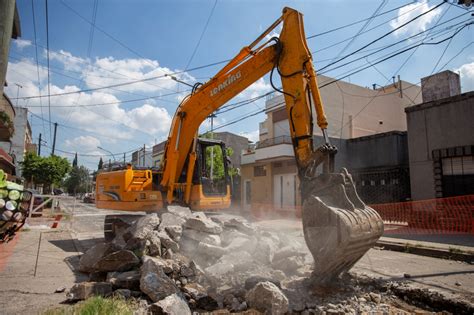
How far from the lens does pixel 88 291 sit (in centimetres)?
405

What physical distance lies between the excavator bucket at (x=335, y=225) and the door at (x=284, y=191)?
17354 millimetres

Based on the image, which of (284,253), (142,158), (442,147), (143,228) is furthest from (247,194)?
(142,158)

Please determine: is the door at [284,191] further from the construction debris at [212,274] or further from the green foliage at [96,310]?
the green foliage at [96,310]

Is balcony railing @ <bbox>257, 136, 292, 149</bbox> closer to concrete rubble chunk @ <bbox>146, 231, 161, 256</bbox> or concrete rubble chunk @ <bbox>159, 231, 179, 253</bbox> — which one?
concrete rubble chunk @ <bbox>159, 231, 179, 253</bbox>

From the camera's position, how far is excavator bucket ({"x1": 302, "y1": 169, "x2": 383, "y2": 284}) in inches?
170

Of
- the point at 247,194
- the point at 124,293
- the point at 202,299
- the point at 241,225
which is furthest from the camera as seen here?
the point at 247,194

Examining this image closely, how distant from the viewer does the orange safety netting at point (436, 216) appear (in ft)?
36.4

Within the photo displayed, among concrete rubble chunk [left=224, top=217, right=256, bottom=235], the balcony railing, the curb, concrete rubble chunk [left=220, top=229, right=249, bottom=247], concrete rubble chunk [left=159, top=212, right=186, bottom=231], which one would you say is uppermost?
the balcony railing

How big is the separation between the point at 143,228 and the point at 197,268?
1469mm

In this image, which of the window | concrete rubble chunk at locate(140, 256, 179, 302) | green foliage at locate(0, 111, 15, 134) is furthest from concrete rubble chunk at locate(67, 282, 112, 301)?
the window

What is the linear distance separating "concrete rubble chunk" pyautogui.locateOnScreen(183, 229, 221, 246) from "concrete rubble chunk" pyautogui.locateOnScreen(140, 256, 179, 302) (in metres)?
1.83

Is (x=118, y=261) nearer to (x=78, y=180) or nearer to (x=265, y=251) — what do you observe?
(x=265, y=251)

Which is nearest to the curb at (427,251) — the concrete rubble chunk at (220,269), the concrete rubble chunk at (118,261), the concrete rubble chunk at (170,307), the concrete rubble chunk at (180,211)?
the concrete rubble chunk at (220,269)

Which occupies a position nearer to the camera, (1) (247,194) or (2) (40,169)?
(1) (247,194)
